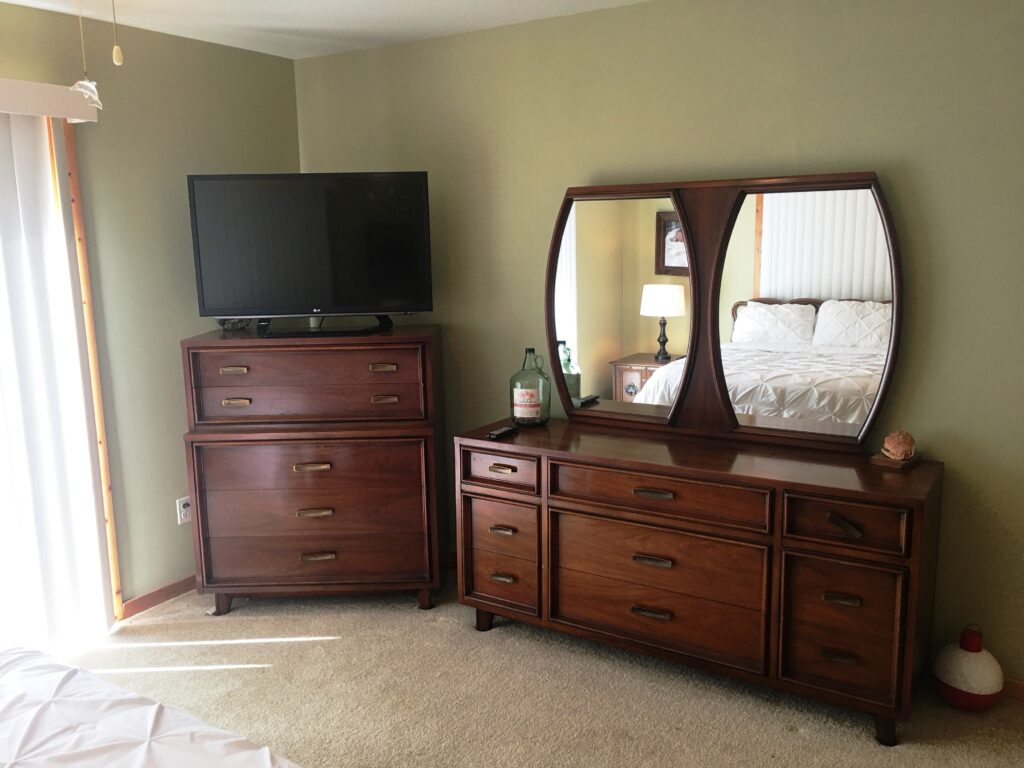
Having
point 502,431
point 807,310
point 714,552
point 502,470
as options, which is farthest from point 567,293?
point 714,552

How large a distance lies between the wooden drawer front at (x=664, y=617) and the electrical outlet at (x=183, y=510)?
160 cm

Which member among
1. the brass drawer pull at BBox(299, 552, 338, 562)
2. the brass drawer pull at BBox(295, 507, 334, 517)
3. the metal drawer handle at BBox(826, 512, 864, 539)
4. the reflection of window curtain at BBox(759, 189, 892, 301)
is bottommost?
the brass drawer pull at BBox(299, 552, 338, 562)

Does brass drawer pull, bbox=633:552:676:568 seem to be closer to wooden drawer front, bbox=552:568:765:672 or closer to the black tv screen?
wooden drawer front, bbox=552:568:765:672

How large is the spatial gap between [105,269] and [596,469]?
6.37 ft

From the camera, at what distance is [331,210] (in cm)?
330

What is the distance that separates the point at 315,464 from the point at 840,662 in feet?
6.33

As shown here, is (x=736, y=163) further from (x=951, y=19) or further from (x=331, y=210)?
(x=331, y=210)

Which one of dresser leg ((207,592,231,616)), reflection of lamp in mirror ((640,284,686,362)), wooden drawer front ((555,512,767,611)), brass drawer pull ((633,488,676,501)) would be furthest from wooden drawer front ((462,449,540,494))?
dresser leg ((207,592,231,616))

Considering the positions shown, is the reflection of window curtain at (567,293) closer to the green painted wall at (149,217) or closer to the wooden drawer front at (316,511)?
the wooden drawer front at (316,511)

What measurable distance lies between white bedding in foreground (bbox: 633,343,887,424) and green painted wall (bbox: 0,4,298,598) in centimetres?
199

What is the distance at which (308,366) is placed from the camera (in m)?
3.28

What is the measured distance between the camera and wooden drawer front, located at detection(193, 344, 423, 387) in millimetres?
3258

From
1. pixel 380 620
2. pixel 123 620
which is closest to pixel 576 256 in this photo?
pixel 380 620

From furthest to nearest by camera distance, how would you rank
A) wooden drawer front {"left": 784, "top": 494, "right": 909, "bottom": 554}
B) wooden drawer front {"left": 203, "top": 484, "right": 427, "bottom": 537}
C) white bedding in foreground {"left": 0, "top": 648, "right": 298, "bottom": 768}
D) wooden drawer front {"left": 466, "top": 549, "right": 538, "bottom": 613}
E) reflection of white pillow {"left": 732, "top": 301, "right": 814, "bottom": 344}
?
wooden drawer front {"left": 203, "top": 484, "right": 427, "bottom": 537}
wooden drawer front {"left": 466, "top": 549, "right": 538, "bottom": 613}
reflection of white pillow {"left": 732, "top": 301, "right": 814, "bottom": 344}
wooden drawer front {"left": 784, "top": 494, "right": 909, "bottom": 554}
white bedding in foreground {"left": 0, "top": 648, "right": 298, "bottom": 768}
